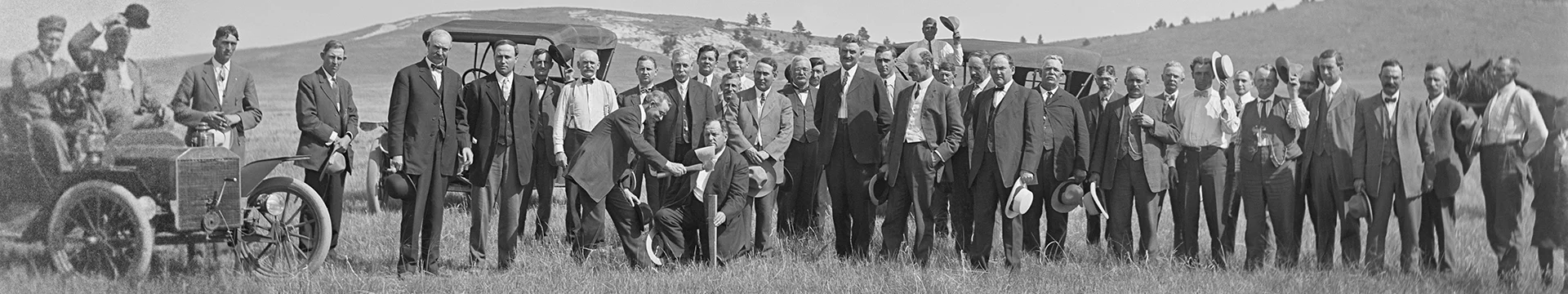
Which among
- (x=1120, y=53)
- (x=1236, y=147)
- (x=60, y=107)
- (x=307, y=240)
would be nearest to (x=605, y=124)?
(x=307, y=240)

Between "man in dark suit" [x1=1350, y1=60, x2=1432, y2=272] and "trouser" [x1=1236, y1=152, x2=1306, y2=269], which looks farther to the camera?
"trouser" [x1=1236, y1=152, x2=1306, y2=269]

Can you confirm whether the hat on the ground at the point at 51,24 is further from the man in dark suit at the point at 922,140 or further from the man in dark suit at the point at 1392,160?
the man in dark suit at the point at 1392,160

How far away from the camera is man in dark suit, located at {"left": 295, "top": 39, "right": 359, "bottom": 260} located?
8.09 metres

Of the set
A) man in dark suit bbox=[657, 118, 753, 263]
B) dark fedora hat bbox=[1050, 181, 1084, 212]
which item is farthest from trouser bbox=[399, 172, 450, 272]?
dark fedora hat bbox=[1050, 181, 1084, 212]

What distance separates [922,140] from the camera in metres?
8.25

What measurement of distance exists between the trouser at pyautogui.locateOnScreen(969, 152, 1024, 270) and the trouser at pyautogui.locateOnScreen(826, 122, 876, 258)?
2.39ft

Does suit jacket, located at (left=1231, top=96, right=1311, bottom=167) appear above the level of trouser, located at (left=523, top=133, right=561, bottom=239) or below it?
above

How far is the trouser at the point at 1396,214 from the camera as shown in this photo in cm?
755

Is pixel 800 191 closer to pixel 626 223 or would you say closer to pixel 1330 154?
pixel 626 223

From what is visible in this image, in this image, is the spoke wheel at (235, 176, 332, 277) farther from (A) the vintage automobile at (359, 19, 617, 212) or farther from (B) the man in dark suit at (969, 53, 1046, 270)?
(B) the man in dark suit at (969, 53, 1046, 270)

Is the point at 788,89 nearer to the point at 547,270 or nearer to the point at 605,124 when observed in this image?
the point at 605,124

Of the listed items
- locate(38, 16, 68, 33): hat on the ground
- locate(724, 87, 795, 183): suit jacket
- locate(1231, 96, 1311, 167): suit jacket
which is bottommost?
locate(724, 87, 795, 183): suit jacket

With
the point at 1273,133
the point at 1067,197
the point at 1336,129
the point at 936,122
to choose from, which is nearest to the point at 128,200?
the point at 936,122

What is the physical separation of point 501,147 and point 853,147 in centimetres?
216
